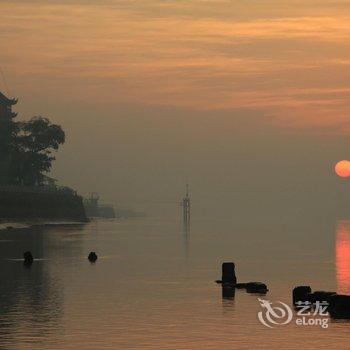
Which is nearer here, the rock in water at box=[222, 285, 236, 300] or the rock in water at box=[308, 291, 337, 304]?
the rock in water at box=[308, 291, 337, 304]

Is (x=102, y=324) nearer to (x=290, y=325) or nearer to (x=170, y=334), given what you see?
(x=170, y=334)

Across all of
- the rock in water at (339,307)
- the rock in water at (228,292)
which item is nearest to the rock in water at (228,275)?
the rock in water at (228,292)

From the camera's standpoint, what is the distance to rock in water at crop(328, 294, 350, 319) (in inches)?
2406

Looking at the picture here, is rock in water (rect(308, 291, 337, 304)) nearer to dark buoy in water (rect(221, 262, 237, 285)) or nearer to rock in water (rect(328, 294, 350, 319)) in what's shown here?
rock in water (rect(328, 294, 350, 319))

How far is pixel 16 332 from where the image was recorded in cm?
5569

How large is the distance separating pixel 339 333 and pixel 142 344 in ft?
31.5

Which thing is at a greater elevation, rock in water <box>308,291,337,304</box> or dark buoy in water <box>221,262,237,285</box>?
dark buoy in water <box>221,262,237,285</box>

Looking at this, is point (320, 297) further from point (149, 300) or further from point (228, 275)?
point (228, 275)

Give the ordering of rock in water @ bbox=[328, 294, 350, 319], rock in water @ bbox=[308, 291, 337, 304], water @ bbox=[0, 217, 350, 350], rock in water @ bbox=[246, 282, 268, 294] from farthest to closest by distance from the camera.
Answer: rock in water @ bbox=[246, 282, 268, 294]
rock in water @ bbox=[308, 291, 337, 304]
rock in water @ bbox=[328, 294, 350, 319]
water @ bbox=[0, 217, 350, 350]

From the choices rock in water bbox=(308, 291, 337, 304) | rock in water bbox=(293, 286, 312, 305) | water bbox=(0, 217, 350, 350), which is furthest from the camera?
rock in water bbox=(293, 286, 312, 305)

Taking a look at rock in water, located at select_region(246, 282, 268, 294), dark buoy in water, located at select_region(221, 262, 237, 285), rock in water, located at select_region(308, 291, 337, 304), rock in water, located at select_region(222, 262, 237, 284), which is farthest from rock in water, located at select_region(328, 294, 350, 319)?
rock in water, located at select_region(222, 262, 237, 284)

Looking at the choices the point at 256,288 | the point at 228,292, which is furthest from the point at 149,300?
the point at 256,288

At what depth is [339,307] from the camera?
202 feet

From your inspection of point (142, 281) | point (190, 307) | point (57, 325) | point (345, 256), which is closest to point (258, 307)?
point (190, 307)
